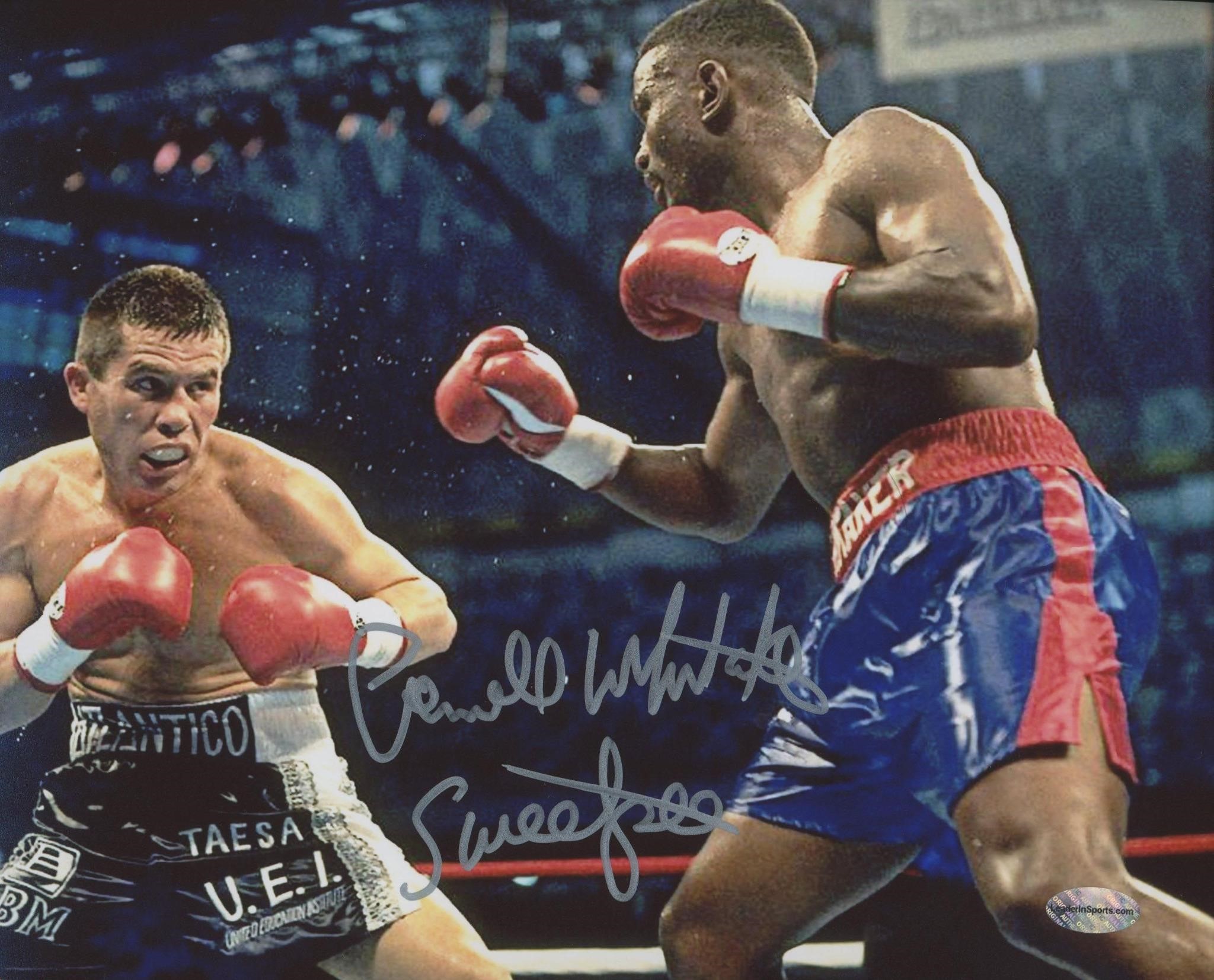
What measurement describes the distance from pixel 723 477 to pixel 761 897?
596 millimetres

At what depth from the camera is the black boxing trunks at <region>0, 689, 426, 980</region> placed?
1.85 metres

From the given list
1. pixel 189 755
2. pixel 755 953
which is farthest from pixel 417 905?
pixel 755 953

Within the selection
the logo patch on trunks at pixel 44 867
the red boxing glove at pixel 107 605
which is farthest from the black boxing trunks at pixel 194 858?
the red boxing glove at pixel 107 605

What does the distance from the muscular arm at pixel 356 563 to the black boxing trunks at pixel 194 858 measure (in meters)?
0.20

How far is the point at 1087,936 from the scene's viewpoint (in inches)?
49.9

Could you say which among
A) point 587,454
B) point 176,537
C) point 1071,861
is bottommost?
point 1071,861

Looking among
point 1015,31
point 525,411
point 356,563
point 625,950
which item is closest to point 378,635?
point 356,563

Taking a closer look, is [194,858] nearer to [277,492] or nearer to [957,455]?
[277,492]

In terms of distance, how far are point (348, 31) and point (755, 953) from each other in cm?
139

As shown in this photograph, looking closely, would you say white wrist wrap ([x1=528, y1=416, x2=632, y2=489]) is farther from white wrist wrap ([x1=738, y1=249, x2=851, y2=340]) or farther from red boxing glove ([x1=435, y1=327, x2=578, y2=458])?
white wrist wrap ([x1=738, y1=249, x2=851, y2=340])

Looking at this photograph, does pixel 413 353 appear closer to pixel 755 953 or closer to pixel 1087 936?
pixel 755 953

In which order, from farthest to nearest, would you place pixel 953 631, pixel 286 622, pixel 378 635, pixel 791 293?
pixel 378 635
pixel 286 622
pixel 791 293
pixel 953 631

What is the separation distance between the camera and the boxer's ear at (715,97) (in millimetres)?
1820

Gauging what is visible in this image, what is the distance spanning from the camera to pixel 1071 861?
1.26 m
